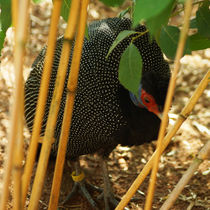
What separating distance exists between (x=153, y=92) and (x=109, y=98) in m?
0.23

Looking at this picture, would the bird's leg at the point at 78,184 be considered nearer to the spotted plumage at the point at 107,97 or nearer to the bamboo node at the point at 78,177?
the bamboo node at the point at 78,177

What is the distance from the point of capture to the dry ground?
223 cm

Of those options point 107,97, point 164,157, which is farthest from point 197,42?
point 164,157

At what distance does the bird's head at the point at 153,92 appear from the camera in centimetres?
191

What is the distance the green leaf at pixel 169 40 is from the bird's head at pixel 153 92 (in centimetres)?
91

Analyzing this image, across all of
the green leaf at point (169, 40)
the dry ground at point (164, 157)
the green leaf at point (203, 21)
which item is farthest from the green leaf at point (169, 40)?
the dry ground at point (164, 157)

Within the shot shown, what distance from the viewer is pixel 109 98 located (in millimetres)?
1973

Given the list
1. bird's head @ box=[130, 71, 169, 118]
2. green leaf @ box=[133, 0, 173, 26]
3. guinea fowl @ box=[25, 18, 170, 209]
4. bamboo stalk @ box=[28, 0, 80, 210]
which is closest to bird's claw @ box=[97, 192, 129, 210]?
guinea fowl @ box=[25, 18, 170, 209]

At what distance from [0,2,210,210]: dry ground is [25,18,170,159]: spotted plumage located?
37 cm

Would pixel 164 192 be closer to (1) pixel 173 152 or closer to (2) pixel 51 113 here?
(1) pixel 173 152

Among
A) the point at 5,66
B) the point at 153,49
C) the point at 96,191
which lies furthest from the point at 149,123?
the point at 5,66

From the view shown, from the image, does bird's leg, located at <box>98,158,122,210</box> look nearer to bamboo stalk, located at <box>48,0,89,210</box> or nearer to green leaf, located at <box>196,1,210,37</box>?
bamboo stalk, located at <box>48,0,89,210</box>

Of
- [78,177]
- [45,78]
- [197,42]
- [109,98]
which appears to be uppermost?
[197,42]

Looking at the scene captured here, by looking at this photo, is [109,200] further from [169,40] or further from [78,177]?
[169,40]
